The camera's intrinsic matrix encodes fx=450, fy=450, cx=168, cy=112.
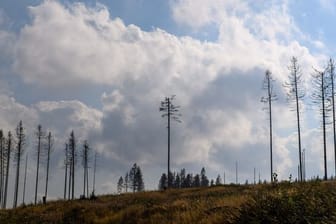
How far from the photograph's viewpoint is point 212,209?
1250 centimetres

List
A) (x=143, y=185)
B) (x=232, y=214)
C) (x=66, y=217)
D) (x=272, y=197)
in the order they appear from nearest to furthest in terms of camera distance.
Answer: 1. (x=272, y=197)
2. (x=232, y=214)
3. (x=66, y=217)
4. (x=143, y=185)

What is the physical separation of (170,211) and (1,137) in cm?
5366

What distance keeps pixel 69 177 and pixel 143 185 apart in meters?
41.0

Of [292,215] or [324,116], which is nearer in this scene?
[292,215]

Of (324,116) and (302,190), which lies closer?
(302,190)

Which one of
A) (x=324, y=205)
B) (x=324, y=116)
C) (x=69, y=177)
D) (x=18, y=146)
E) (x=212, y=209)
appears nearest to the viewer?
(x=324, y=205)

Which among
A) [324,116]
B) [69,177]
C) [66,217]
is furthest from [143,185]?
[66,217]

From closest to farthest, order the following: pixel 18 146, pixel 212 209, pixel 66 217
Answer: pixel 212 209 < pixel 66 217 < pixel 18 146

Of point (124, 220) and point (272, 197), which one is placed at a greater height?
point (272, 197)

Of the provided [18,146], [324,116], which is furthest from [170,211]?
[18,146]

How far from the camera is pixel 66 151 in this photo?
6825 centimetres

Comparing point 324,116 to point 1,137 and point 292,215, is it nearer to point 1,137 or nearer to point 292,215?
point 292,215

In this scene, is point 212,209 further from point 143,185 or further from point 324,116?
point 143,185

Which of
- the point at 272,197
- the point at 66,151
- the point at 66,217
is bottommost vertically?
the point at 66,217
